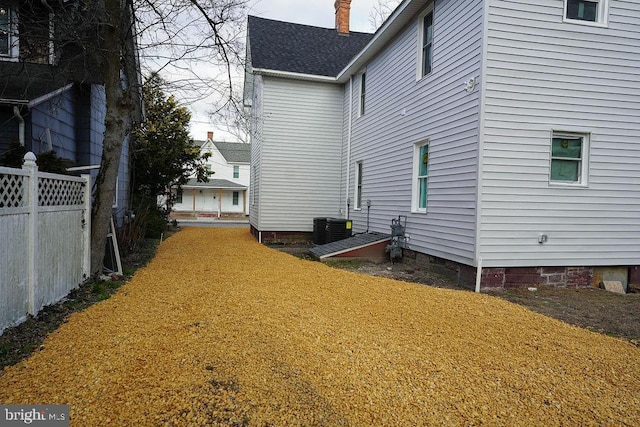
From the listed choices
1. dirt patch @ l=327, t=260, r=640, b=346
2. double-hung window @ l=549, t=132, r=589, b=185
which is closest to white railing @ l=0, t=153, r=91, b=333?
dirt patch @ l=327, t=260, r=640, b=346

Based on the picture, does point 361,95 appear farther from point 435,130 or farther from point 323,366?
point 323,366

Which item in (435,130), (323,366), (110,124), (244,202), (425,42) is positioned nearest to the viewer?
(323,366)

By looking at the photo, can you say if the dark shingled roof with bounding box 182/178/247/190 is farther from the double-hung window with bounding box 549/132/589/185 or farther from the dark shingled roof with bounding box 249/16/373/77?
the double-hung window with bounding box 549/132/589/185

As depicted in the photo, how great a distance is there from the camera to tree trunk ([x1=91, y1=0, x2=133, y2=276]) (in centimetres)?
621

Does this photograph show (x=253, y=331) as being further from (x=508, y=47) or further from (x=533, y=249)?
(x=508, y=47)

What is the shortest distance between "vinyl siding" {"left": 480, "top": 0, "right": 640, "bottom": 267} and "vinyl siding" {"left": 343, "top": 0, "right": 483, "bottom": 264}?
361 mm

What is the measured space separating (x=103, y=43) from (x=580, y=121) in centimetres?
835

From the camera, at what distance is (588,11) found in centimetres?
678

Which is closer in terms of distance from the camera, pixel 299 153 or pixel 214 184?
pixel 299 153

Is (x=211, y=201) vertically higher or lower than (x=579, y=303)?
higher

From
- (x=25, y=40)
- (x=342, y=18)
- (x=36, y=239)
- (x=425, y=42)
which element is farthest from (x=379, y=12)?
(x=36, y=239)

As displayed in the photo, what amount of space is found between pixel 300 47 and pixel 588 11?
32.8 feet

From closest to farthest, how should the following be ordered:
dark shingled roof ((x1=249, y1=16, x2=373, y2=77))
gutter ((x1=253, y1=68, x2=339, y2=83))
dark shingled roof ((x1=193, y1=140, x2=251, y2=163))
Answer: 1. gutter ((x1=253, y1=68, x2=339, y2=83))
2. dark shingled roof ((x1=249, y1=16, x2=373, y2=77))
3. dark shingled roof ((x1=193, y1=140, x2=251, y2=163))

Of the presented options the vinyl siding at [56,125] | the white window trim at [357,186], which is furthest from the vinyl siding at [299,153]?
the vinyl siding at [56,125]
